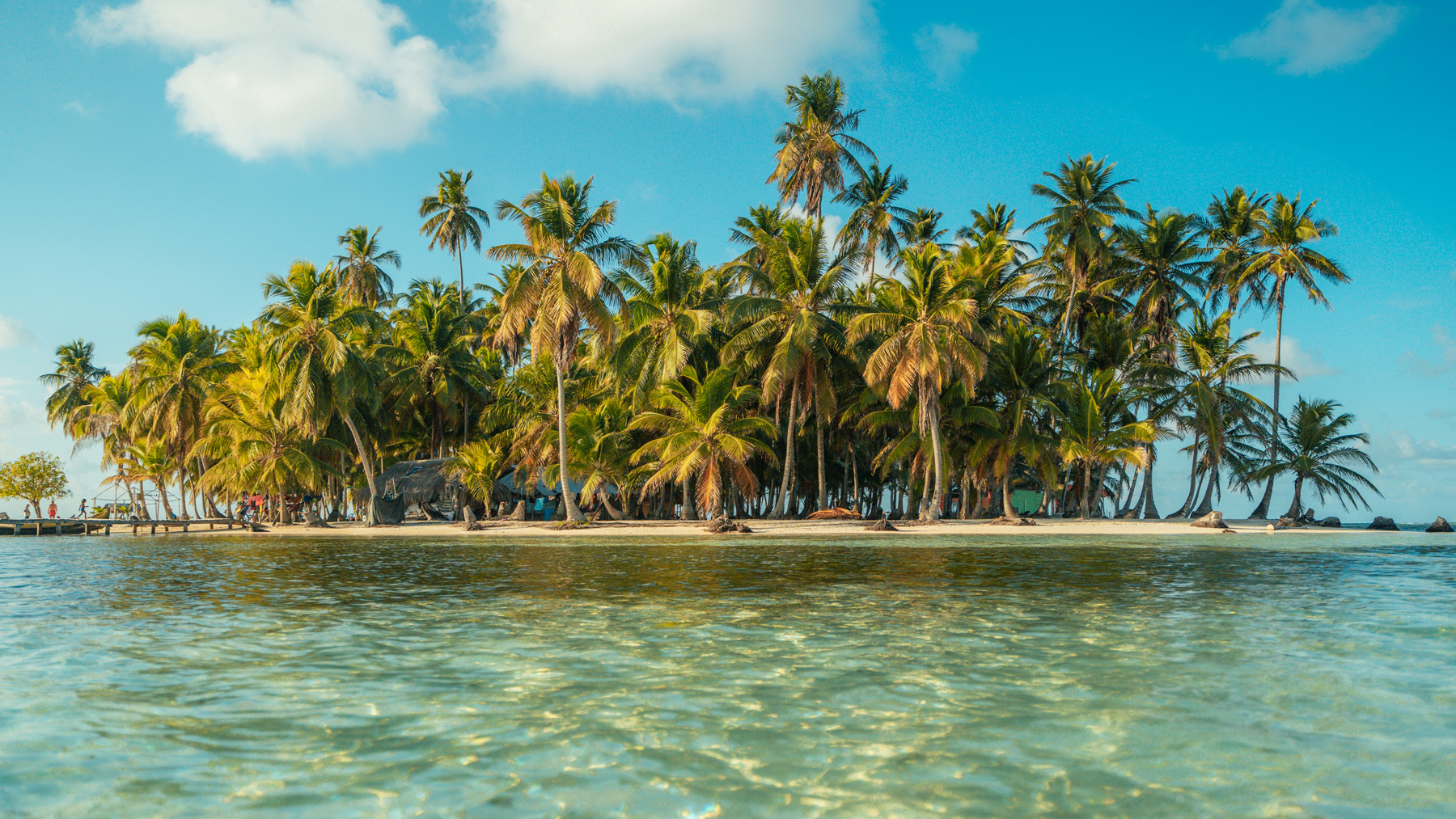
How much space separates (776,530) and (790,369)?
17.1 feet

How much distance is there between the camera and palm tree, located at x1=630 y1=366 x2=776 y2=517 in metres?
26.5

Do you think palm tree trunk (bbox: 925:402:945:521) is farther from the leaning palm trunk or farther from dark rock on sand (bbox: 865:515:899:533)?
dark rock on sand (bbox: 865:515:899:533)

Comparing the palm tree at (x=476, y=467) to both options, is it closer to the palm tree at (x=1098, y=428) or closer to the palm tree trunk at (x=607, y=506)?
the palm tree trunk at (x=607, y=506)

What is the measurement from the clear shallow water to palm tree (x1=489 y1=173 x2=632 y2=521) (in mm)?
16922

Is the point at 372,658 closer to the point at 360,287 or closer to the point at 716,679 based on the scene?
the point at 716,679

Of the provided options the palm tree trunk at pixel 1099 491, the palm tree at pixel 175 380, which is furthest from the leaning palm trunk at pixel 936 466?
the palm tree at pixel 175 380

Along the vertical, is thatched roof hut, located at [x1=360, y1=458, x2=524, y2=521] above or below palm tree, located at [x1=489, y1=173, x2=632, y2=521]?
below

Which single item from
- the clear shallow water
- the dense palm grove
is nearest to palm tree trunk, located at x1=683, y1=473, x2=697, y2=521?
the dense palm grove

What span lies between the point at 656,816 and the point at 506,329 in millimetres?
24828

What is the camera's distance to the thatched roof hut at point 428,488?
3319cm

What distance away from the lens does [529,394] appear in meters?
33.6

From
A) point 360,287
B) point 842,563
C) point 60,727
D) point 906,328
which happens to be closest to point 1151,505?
point 906,328

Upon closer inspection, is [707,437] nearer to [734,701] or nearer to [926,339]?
[926,339]

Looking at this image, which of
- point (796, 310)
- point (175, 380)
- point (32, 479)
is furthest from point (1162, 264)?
point (32, 479)
